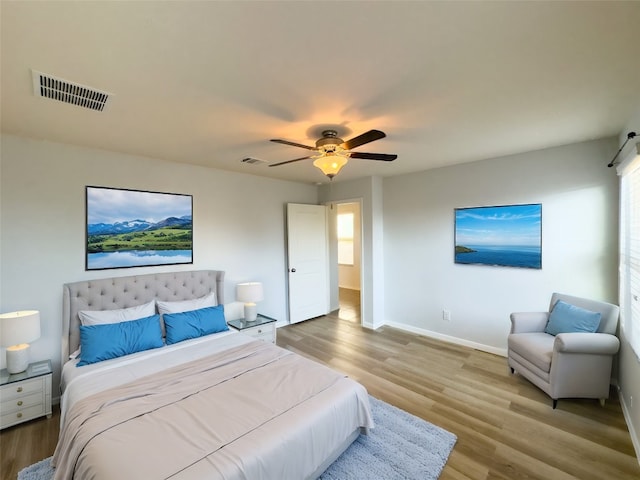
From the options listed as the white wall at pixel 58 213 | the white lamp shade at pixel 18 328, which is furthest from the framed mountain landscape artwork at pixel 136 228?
the white lamp shade at pixel 18 328

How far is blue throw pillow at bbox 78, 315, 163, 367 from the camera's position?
2.48 metres

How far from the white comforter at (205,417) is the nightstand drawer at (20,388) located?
0.87 ft

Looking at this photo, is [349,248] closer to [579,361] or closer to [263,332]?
[263,332]

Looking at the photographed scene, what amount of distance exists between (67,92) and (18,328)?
199 cm

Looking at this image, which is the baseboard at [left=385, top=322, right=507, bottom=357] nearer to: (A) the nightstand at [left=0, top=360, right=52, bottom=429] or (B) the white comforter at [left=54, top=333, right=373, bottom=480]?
(B) the white comforter at [left=54, top=333, right=373, bottom=480]

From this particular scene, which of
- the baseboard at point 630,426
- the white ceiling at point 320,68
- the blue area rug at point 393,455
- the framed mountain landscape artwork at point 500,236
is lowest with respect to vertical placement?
the blue area rug at point 393,455

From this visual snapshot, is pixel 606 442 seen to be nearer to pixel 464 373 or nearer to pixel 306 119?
pixel 464 373

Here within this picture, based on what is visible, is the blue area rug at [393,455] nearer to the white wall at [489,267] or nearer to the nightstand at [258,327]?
the nightstand at [258,327]

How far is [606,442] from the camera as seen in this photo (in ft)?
6.83

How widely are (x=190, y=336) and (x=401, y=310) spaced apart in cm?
324

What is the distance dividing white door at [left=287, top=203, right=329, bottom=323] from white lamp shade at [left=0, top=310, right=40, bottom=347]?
10.2 ft

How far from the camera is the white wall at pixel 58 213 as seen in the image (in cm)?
257

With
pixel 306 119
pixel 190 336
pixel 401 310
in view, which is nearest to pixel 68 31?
pixel 306 119

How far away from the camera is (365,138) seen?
203 cm
